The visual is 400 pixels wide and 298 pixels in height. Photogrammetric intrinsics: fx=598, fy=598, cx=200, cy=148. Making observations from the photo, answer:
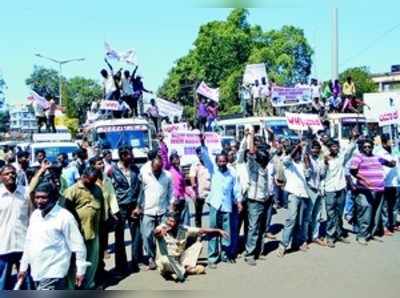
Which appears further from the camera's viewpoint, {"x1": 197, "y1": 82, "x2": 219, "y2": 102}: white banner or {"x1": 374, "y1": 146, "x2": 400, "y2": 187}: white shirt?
{"x1": 197, "y1": 82, "x2": 219, "y2": 102}: white banner

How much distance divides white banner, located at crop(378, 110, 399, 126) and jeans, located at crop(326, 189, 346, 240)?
12.9ft

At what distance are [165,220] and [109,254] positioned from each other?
174cm

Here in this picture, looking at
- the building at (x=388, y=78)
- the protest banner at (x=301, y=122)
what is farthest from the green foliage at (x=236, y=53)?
the building at (x=388, y=78)

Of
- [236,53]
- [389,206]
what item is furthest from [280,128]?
[236,53]

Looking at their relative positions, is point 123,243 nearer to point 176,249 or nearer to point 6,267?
point 176,249

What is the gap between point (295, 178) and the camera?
8953 mm

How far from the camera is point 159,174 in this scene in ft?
25.8

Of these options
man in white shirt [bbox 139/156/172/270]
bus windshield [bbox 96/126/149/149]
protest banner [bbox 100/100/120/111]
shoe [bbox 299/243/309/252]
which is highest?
protest banner [bbox 100/100/120/111]

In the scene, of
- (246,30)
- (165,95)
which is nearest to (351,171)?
(246,30)

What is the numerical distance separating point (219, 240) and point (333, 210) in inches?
83.2

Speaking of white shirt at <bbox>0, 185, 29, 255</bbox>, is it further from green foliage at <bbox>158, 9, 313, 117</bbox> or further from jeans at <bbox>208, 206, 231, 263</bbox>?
green foliage at <bbox>158, 9, 313, 117</bbox>

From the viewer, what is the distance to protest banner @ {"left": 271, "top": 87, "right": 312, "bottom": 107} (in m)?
22.4

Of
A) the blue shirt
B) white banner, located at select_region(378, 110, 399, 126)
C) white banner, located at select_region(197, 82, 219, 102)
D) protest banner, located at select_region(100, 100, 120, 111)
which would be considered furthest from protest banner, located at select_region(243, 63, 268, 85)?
the blue shirt

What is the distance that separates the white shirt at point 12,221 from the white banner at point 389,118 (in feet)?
29.5
